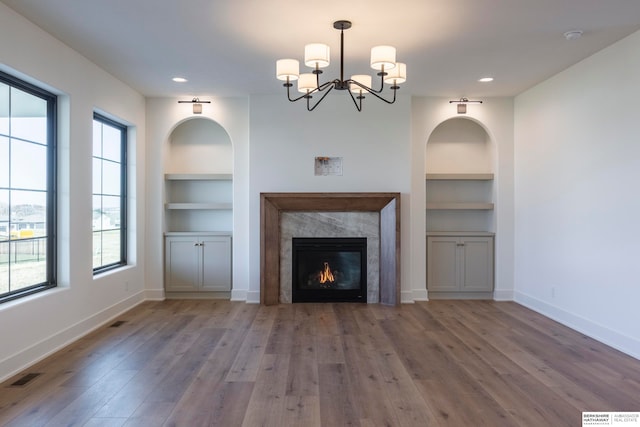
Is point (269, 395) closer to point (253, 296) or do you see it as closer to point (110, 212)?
point (253, 296)

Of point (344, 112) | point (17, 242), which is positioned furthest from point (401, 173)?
point (17, 242)

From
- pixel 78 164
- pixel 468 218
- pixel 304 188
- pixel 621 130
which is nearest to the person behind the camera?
pixel 621 130

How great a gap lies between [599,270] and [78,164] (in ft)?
16.5

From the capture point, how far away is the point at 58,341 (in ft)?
12.2

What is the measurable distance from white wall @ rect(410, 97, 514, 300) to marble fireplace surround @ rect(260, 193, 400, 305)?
0.37 m

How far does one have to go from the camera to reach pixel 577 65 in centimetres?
433

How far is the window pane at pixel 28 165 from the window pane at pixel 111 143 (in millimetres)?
1090

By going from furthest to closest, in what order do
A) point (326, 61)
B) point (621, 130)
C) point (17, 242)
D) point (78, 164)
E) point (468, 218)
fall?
1. point (468, 218)
2. point (78, 164)
3. point (621, 130)
4. point (17, 242)
5. point (326, 61)

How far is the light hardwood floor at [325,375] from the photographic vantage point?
2.55 meters

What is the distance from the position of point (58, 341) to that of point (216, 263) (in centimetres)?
227

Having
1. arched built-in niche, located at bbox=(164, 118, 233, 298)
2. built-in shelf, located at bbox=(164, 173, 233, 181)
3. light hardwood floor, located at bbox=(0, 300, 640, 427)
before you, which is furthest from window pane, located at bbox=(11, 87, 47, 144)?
arched built-in niche, located at bbox=(164, 118, 233, 298)

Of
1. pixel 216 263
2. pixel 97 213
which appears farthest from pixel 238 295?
pixel 97 213

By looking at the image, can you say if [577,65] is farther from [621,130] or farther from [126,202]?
[126,202]

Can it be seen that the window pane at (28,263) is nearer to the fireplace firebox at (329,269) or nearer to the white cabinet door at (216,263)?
the white cabinet door at (216,263)
